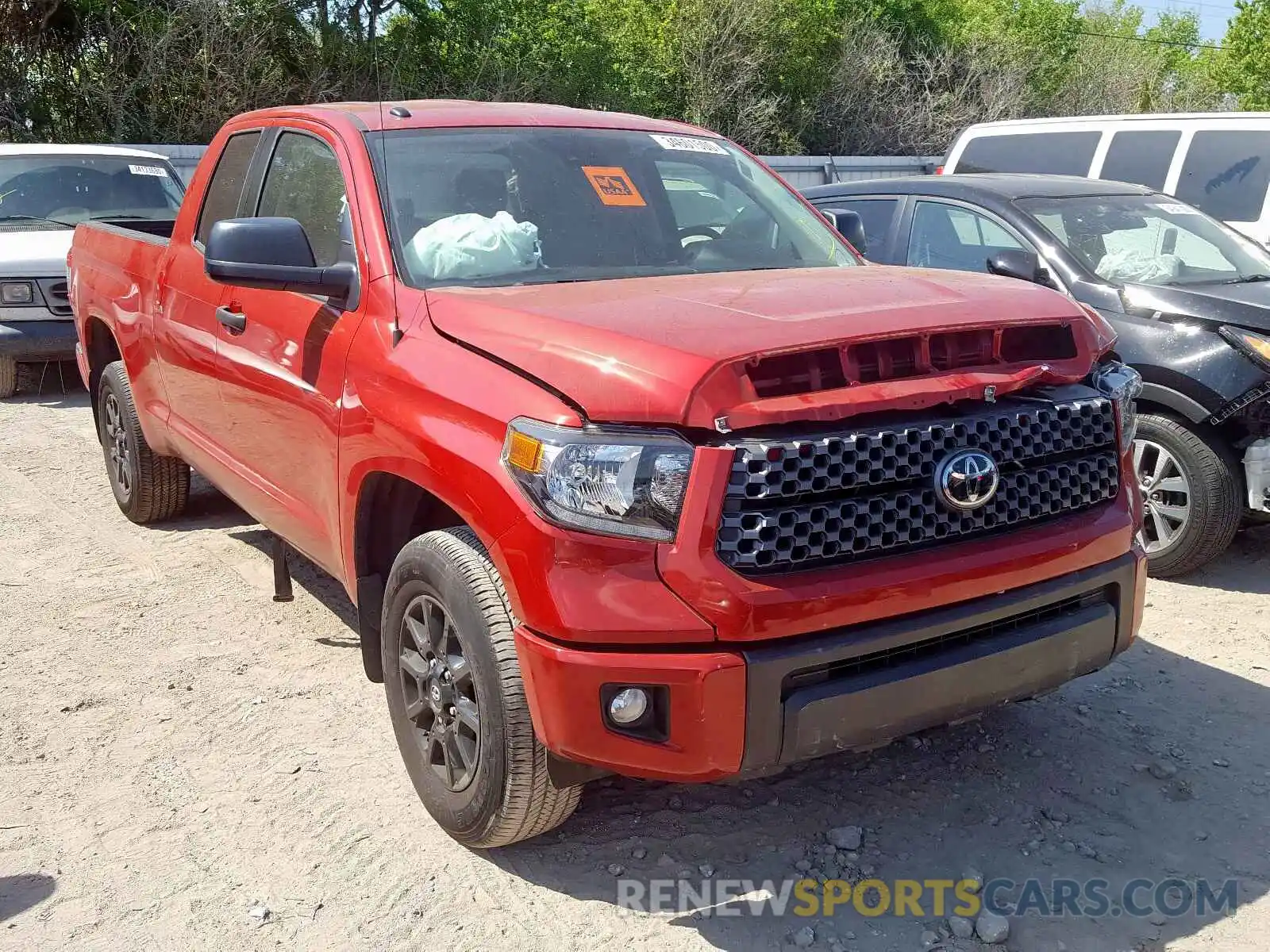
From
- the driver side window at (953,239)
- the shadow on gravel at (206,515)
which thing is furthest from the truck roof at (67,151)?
the driver side window at (953,239)

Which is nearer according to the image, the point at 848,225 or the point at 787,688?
the point at 787,688

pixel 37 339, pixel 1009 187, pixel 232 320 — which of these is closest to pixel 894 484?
pixel 232 320

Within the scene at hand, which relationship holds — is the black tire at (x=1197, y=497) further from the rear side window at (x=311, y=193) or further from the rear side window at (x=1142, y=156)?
the rear side window at (x=1142, y=156)

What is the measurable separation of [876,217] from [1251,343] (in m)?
2.42

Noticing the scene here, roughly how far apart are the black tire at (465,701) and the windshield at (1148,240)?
3.92 m

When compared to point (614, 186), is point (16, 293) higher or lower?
lower

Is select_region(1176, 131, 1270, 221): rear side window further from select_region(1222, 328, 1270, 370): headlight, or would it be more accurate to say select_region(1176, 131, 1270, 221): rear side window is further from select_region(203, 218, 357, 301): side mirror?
select_region(203, 218, 357, 301): side mirror

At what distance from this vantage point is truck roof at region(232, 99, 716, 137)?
4008 millimetres

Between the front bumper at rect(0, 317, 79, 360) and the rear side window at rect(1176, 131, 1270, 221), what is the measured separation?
26.7ft

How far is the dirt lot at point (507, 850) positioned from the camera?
9.63 ft

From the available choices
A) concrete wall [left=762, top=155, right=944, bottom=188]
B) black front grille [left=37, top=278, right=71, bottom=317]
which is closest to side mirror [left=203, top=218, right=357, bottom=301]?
black front grille [left=37, top=278, right=71, bottom=317]

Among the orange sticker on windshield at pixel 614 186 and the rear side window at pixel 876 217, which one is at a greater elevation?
the orange sticker on windshield at pixel 614 186

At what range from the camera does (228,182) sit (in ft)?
15.8

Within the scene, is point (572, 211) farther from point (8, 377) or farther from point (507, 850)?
point (8, 377)
